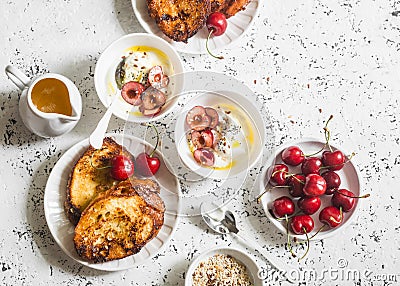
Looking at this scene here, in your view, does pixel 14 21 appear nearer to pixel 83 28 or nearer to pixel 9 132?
pixel 83 28

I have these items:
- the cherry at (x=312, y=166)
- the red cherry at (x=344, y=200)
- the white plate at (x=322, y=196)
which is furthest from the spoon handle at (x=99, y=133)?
the red cherry at (x=344, y=200)

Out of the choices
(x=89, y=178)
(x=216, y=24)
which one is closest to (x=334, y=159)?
(x=216, y=24)

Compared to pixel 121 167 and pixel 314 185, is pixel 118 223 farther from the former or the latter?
pixel 314 185

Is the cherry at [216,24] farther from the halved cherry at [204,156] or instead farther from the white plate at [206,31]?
the halved cherry at [204,156]

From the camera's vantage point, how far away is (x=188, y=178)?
7.07ft

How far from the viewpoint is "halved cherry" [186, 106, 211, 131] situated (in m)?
2.10

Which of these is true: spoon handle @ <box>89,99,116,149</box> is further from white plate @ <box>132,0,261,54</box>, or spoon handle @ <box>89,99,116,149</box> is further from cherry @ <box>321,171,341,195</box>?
cherry @ <box>321,171,341,195</box>

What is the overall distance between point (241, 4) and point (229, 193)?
65cm

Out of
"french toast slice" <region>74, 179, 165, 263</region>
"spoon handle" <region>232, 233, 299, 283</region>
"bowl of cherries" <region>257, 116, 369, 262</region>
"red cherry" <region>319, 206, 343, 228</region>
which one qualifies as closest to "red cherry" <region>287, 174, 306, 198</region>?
"bowl of cherries" <region>257, 116, 369, 262</region>

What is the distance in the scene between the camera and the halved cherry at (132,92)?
2105 millimetres

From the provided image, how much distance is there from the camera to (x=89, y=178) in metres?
2.07

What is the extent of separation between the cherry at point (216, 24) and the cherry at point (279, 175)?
1.46ft

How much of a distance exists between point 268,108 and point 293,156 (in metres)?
0.21
